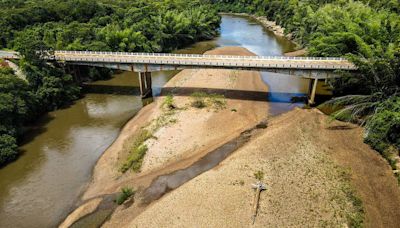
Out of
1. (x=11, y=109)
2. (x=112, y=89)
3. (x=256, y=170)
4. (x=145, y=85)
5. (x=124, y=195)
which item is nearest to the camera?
(x=124, y=195)

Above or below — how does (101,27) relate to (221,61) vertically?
above

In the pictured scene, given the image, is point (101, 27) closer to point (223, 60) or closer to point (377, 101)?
point (223, 60)

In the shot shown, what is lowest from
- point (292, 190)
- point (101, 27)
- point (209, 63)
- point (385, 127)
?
point (292, 190)

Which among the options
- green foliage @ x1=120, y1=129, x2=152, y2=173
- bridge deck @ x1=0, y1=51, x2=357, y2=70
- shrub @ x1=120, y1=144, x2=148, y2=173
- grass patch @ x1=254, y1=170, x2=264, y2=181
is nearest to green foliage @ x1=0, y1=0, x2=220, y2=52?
bridge deck @ x1=0, y1=51, x2=357, y2=70

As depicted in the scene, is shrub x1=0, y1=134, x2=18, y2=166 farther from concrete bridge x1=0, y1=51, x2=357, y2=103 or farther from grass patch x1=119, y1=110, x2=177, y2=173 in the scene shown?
concrete bridge x1=0, y1=51, x2=357, y2=103

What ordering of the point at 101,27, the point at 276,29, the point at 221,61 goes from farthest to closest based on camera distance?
the point at 276,29, the point at 101,27, the point at 221,61

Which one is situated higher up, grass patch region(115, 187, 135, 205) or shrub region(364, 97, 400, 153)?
shrub region(364, 97, 400, 153)

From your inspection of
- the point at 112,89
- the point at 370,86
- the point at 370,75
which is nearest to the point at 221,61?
the point at 370,75

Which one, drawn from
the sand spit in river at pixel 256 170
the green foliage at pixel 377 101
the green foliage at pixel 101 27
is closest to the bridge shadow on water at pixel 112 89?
the green foliage at pixel 101 27
